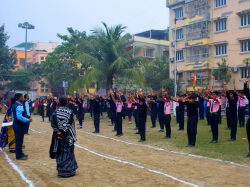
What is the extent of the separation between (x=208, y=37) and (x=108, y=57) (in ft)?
48.5

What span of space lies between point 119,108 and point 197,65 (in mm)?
23093

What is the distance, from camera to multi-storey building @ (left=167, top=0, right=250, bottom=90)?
29641 mm

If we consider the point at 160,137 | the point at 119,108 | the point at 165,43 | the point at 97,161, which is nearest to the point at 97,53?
the point at 119,108

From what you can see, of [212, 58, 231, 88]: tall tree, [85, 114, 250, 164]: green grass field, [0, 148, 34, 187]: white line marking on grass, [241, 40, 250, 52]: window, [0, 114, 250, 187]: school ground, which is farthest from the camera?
[212, 58, 231, 88]: tall tree

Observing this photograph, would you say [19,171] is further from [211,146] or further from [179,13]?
[179,13]

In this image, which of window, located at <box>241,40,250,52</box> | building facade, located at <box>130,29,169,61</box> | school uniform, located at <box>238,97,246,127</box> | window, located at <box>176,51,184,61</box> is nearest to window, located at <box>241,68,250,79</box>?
window, located at <box>241,40,250,52</box>

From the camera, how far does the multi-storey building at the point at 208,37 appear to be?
29.6 meters

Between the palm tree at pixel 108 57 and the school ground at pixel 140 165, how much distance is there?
13.1 meters

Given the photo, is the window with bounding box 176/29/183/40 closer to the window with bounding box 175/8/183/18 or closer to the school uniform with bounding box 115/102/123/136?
the window with bounding box 175/8/183/18

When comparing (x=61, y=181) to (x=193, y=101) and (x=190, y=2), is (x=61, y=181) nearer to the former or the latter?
(x=193, y=101)

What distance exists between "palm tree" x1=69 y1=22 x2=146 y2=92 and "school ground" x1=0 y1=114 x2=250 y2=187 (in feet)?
43.1

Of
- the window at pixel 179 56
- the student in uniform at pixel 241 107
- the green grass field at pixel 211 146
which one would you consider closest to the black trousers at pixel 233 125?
the green grass field at pixel 211 146

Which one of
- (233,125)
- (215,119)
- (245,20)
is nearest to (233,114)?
(233,125)

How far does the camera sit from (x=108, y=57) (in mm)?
24625
